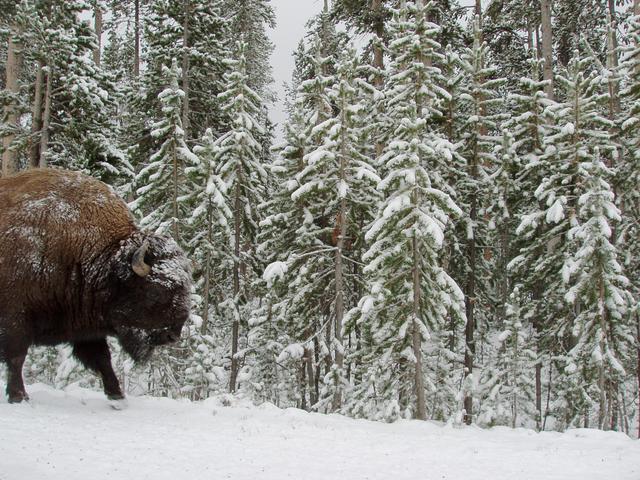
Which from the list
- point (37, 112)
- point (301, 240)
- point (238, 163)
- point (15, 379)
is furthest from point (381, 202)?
point (37, 112)

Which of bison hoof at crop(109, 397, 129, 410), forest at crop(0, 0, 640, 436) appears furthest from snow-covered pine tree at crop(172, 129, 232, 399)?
bison hoof at crop(109, 397, 129, 410)

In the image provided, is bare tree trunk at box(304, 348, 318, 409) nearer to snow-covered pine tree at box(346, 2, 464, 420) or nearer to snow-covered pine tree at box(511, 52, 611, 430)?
snow-covered pine tree at box(346, 2, 464, 420)

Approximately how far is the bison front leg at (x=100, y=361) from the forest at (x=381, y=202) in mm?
4807

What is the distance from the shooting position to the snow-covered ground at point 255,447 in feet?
19.3

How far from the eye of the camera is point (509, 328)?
694 inches

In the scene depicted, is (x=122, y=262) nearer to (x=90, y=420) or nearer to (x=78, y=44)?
(x=90, y=420)

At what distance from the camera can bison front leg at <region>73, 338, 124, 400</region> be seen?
884cm

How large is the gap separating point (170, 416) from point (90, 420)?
127cm

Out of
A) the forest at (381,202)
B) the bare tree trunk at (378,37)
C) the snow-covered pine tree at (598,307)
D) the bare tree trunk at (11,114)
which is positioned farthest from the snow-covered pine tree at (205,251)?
the snow-covered pine tree at (598,307)

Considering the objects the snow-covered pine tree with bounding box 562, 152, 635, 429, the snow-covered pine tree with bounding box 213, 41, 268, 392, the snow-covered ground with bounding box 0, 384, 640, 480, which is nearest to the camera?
the snow-covered ground with bounding box 0, 384, 640, 480

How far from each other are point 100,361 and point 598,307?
1261 centimetres

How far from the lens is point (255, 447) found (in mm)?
7051

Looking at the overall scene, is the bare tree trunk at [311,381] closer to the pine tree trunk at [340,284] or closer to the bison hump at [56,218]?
the pine tree trunk at [340,284]

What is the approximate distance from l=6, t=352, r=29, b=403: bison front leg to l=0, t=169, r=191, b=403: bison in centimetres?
1
